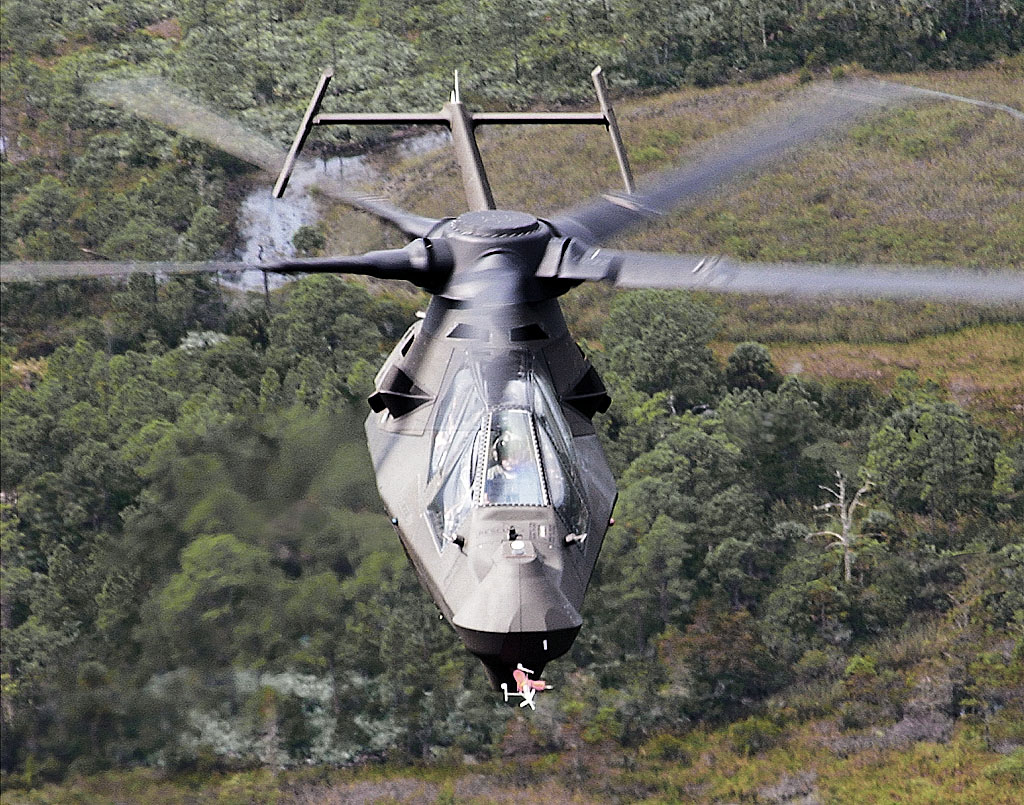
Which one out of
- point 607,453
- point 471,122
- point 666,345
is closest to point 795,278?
point 471,122

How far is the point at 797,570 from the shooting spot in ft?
181

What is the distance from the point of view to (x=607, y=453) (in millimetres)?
57344

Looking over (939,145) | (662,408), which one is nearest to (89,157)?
(662,408)

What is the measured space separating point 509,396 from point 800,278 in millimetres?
4643

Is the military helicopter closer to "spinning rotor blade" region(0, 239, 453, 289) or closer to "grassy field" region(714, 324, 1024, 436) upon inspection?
"spinning rotor blade" region(0, 239, 453, 289)

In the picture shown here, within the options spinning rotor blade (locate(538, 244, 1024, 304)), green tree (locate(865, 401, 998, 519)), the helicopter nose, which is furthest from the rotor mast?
green tree (locate(865, 401, 998, 519))

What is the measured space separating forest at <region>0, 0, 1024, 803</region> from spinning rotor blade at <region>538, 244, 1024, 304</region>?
1497 cm

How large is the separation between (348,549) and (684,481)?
50.3 ft

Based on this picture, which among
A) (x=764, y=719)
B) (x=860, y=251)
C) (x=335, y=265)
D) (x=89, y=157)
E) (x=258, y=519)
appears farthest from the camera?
(x=89, y=157)

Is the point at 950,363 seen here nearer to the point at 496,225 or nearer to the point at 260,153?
the point at 260,153

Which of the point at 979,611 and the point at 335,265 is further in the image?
the point at 979,611

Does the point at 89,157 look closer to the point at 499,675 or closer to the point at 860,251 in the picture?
the point at 860,251

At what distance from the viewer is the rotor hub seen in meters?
28.8

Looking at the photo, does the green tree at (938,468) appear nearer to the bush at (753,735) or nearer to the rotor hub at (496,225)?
the bush at (753,735)
